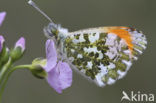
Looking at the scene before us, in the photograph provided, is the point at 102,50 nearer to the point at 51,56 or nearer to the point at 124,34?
the point at 124,34

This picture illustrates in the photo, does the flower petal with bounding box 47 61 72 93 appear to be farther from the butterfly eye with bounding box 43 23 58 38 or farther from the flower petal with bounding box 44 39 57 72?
the butterfly eye with bounding box 43 23 58 38

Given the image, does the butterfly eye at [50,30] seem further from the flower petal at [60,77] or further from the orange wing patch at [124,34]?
the orange wing patch at [124,34]

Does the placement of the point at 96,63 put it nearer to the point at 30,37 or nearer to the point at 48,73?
the point at 48,73

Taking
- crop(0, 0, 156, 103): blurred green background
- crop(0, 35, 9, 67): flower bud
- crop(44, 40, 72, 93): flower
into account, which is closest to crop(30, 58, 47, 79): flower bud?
crop(44, 40, 72, 93): flower

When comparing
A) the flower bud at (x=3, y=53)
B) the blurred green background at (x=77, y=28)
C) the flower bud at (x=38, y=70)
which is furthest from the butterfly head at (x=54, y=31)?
the blurred green background at (x=77, y=28)

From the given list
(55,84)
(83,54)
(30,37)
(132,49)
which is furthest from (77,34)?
(30,37)
